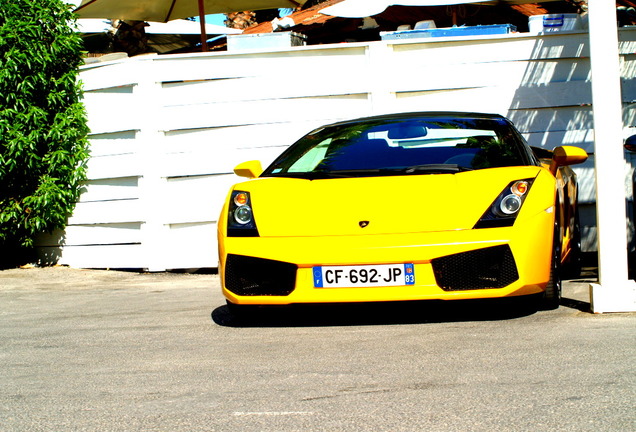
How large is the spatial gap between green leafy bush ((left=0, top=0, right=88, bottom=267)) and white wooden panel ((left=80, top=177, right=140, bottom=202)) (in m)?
0.11

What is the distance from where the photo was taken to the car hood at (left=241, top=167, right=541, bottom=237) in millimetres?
4891

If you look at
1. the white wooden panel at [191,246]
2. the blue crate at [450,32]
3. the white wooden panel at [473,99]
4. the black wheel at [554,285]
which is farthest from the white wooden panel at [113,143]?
the black wheel at [554,285]

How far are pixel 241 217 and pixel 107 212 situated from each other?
377 centimetres

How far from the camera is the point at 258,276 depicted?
5074 mm

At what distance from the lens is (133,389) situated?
12.7 ft

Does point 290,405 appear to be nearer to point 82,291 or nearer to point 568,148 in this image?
point 568,148

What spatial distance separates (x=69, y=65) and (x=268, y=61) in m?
1.98

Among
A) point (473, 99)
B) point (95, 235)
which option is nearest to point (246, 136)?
point (95, 235)

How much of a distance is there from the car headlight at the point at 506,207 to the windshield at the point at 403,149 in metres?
0.41

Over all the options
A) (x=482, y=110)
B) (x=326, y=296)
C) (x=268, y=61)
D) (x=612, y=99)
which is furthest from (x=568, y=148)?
(x=268, y=61)

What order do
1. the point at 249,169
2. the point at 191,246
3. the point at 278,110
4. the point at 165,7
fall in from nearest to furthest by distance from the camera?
the point at 249,169, the point at 278,110, the point at 191,246, the point at 165,7

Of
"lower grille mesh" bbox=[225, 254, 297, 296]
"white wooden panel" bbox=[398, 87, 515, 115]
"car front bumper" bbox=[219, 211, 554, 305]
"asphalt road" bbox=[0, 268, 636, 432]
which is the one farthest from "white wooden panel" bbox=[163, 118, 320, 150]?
"car front bumper" bbox=[219, 211, 554, 305]

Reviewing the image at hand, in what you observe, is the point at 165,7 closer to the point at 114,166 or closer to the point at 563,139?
the point at 114,166

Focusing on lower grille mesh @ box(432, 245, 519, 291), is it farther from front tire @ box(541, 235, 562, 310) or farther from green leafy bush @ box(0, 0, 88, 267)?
green leafy bush @ box(0, 0, 88, 267)
